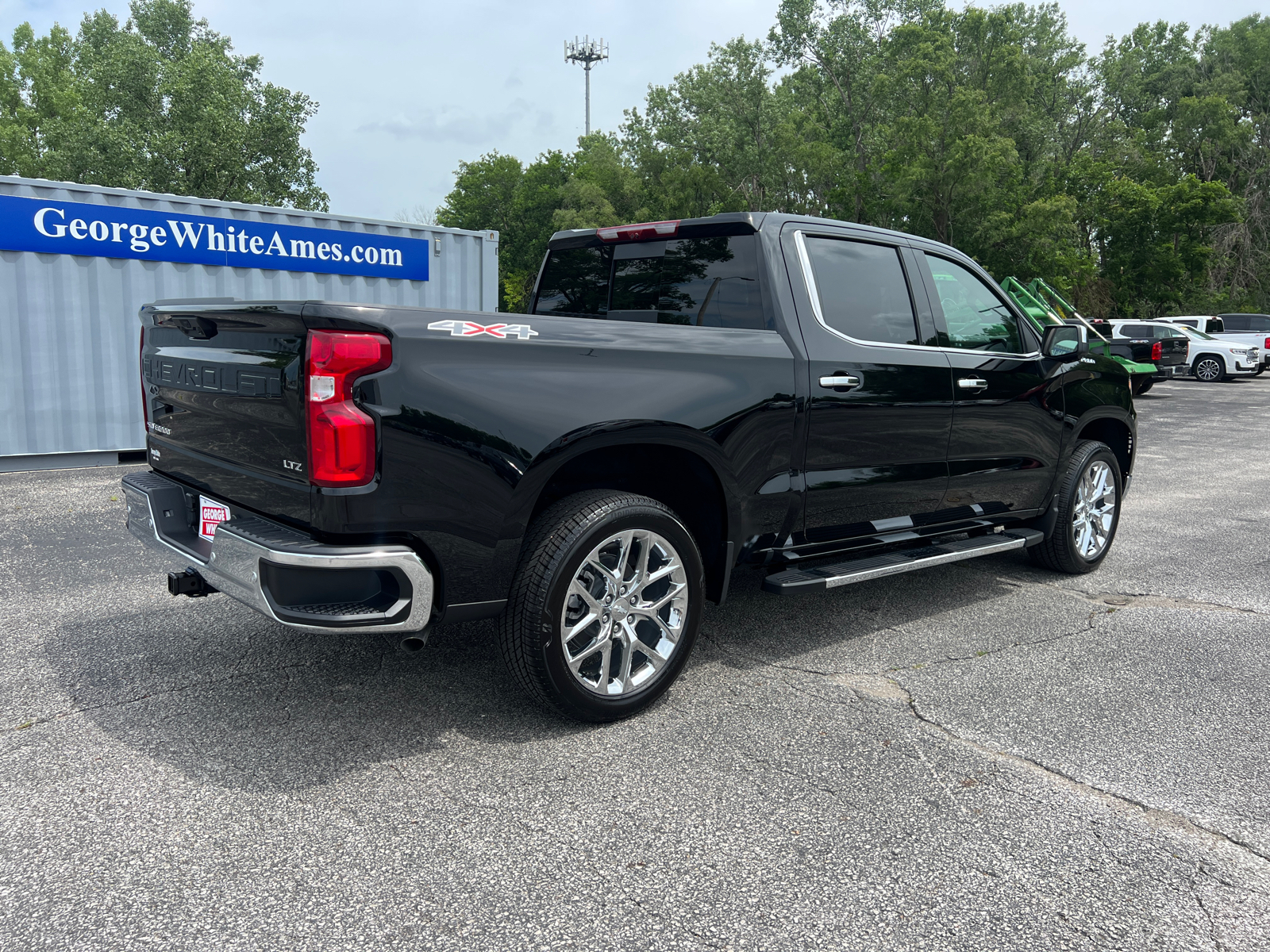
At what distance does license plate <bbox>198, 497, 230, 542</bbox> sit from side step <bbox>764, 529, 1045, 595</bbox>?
210 cm

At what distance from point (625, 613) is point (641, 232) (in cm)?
192

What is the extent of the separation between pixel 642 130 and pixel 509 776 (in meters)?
55.0

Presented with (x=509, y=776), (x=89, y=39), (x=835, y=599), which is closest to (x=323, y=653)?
(x=509, y=776)

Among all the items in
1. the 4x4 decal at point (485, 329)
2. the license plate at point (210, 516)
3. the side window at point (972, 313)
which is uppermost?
the side window at point (972, 313)

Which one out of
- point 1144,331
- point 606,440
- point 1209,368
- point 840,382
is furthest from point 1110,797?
point 1209,368

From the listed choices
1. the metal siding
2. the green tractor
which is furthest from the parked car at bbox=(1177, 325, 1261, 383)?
the metal siding

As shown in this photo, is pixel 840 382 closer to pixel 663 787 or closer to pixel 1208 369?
pixel 663 787

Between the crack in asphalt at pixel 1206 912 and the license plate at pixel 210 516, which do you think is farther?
the license plate at pixel 210 516

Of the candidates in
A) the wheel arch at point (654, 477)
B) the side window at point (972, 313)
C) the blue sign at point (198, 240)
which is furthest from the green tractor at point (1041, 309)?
the wheel arch at point (654, 477)

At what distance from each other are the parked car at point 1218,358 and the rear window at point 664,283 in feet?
91.2

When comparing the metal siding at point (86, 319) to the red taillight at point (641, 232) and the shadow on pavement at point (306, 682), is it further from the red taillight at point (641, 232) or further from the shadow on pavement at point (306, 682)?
the shadow on pavement at point (306, 682)

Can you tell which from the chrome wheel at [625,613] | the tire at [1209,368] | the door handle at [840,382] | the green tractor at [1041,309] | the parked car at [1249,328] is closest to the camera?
the chrome wheel at [625,613]

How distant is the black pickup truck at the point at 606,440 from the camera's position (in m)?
2.93

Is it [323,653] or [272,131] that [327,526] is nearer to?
[323,653]
